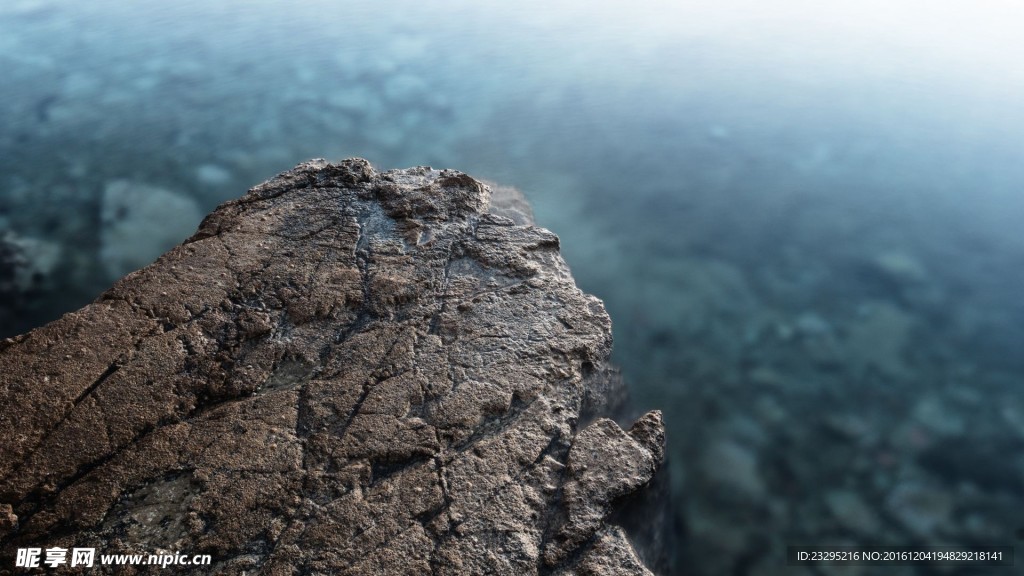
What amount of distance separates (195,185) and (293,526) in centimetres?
288

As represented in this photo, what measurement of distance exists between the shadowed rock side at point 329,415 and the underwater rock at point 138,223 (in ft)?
3.39

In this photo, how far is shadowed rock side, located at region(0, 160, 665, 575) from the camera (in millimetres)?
1950

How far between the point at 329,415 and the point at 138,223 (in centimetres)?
240

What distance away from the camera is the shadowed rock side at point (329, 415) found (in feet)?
6.40

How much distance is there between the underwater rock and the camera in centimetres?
368

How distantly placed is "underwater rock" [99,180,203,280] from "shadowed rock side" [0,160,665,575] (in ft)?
3.39

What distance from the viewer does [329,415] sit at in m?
2.20

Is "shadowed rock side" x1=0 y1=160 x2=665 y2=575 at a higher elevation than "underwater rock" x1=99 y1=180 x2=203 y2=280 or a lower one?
higher

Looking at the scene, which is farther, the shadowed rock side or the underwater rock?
the underwater rock

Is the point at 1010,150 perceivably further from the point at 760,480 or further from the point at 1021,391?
the point at 760,480
